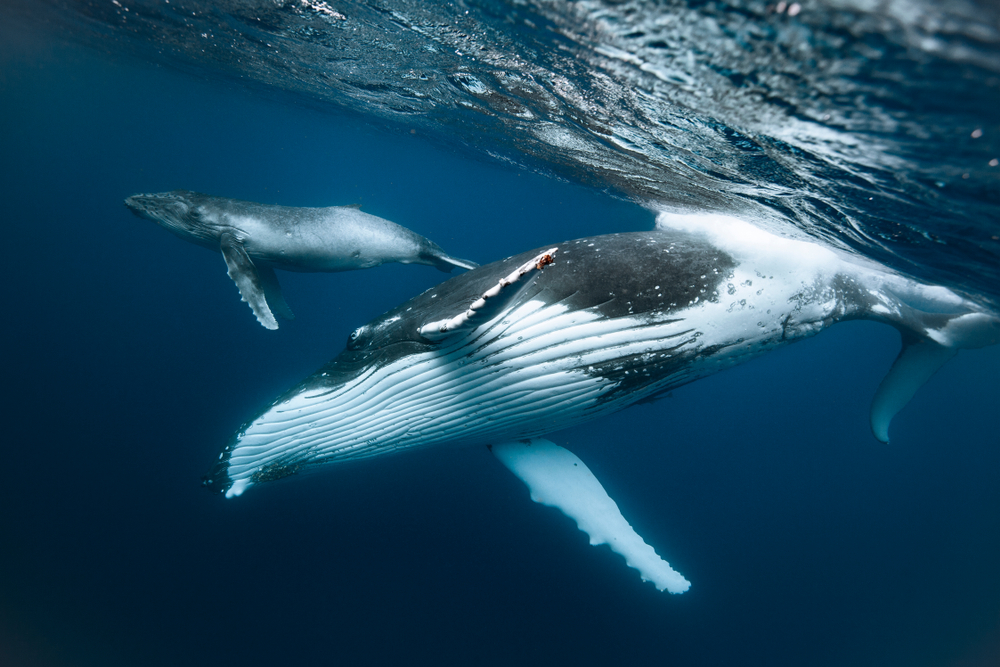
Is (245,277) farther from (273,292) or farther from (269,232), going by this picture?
(273,292)

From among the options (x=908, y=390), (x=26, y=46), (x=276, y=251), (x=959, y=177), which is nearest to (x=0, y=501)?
(x=276, y=251)

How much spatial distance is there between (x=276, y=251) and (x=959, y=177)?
899 cm

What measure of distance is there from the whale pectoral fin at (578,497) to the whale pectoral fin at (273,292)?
19.3 ft

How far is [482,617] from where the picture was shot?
10.6 meters

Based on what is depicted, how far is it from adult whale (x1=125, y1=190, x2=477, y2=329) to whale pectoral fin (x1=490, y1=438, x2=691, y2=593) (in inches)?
196

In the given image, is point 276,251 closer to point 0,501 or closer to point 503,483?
point 503,483

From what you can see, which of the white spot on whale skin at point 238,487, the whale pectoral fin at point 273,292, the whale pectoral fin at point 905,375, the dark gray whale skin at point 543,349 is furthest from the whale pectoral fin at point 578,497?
A: the whale pectoral fin at point 273,292

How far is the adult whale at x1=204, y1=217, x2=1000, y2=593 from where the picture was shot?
303cm

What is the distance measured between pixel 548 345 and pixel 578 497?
103 inches

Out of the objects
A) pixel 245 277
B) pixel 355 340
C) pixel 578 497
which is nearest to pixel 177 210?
pixel 245 277

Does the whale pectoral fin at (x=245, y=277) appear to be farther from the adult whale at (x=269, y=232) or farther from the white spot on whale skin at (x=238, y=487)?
the white spot on whale skin at (x=238, y=487)

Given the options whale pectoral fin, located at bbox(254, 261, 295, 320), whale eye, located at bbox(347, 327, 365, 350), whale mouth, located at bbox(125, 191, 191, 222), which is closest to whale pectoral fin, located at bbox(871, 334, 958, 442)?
whale eye, located at bbox(347, 327, 365, 350)

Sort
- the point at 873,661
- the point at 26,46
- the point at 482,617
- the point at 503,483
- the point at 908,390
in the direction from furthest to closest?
the point at 26,46 < the point at 873,661 < the point at 503,483 < the point at 482,617 < the point at 908,390

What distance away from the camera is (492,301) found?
224cm
